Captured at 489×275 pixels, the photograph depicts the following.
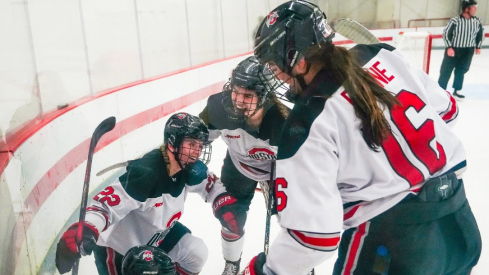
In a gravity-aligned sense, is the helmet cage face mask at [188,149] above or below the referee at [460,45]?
above

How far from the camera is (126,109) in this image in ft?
5.02

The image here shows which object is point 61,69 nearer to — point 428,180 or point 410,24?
point 428,180

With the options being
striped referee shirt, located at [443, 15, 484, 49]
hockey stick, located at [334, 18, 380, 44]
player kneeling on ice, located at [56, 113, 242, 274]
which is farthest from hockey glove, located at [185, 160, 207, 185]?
striped referee shirt, located at [443, 15, 484, 49]

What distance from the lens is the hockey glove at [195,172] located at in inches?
46.5

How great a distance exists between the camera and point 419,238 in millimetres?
879

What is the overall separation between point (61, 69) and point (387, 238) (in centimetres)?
121

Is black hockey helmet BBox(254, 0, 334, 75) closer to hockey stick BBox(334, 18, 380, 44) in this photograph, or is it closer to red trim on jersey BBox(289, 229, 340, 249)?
red trim on jersey BBox(289, 229, 340, 249)

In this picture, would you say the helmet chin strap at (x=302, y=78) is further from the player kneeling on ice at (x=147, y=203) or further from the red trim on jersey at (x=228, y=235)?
the red trim on jersey at (x=228, y=235)

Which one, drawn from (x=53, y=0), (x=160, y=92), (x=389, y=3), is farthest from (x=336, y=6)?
(x=389, y=3)

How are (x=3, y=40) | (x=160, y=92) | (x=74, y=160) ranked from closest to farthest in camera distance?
(x=3, y=40), (x=74, y=160), (x=160, y=92)

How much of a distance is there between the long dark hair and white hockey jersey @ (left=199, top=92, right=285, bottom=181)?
0.41 meters

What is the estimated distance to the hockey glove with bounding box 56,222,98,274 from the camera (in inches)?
39.4

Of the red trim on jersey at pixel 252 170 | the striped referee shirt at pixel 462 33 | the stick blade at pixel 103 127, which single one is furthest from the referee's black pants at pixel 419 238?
the striped referee shirt at pixel 462 33

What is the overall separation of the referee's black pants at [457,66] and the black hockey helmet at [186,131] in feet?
14.7
